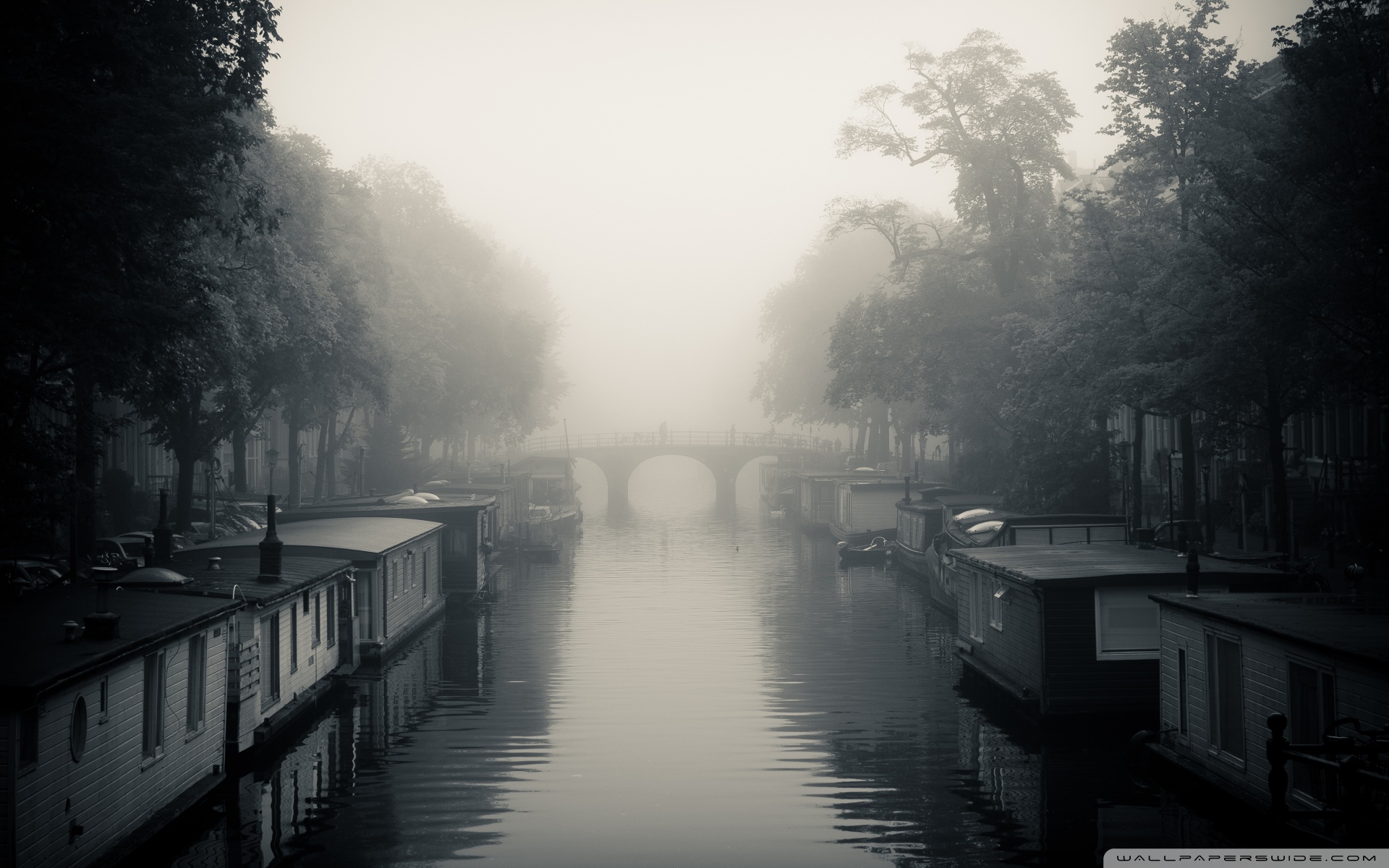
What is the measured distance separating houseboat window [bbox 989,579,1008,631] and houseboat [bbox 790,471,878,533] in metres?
37.8

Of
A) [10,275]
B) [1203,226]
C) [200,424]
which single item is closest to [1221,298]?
[1203,226]

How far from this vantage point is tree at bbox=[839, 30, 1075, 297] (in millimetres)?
50406

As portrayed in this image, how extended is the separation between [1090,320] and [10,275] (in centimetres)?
2719

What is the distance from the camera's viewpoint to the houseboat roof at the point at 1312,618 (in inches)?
565

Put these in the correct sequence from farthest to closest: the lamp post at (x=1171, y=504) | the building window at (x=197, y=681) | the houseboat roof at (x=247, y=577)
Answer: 1. the lamp post at (x=1171, y=504)
2. the houseboat roof at (x=247, y=577)
3. the building window at (x=197, y=681)

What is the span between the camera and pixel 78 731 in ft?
46.2

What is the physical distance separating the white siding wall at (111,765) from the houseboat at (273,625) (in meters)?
1.25

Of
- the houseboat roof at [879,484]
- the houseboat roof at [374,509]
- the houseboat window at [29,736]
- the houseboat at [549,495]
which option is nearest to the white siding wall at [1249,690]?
the houseboat window at [29,736]

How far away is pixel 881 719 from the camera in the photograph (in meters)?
26.0

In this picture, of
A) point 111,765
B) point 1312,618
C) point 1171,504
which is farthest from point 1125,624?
point 111,765

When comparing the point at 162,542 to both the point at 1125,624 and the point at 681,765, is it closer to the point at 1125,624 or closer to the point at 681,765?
the point at 681,765

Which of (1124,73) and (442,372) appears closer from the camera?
(1124,73)

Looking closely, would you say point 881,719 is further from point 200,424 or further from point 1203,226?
point 200,424

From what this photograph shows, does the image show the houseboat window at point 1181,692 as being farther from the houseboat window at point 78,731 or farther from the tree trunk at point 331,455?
the tree trunk at point 331,455
